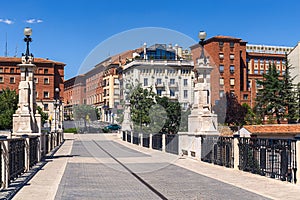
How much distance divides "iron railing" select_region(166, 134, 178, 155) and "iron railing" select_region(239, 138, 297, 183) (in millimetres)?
8178

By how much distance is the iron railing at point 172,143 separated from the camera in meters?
23.9

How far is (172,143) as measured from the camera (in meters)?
24.6

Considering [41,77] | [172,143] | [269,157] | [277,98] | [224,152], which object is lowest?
[172,143]

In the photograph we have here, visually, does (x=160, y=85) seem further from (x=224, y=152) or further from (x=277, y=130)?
(x=277, y=130)

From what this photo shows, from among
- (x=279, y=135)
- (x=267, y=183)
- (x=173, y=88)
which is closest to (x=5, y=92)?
(x=279, y=135)

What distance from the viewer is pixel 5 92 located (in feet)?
213

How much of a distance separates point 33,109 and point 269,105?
1720 inches

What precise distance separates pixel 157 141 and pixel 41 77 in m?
78.0

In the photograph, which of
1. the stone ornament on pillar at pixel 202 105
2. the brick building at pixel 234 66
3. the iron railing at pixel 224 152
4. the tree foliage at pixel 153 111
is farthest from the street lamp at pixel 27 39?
the brick building at pixel 234 66

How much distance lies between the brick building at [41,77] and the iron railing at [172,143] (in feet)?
231

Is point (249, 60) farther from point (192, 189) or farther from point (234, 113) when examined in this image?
point (192, 189)

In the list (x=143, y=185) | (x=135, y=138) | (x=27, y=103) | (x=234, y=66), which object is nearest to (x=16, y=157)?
(x=143, y=185)

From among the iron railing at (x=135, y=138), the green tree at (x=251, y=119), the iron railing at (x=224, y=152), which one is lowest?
A: the iron railing at (x=135, y=138)

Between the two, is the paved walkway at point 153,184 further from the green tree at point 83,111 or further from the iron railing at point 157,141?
the iron railing at point 157,141
